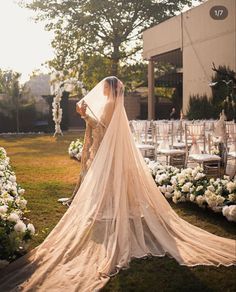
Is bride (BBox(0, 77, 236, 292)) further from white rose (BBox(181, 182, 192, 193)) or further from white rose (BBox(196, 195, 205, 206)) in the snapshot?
white rose (BBox(181, 182, 192, 193))

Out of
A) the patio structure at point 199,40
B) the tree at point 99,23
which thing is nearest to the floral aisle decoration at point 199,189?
the patio structure at point 199,40

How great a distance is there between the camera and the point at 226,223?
518cm

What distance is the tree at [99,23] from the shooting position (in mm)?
28562

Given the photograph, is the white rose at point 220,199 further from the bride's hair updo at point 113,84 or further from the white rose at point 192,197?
the bride's hair updo at point 113,84

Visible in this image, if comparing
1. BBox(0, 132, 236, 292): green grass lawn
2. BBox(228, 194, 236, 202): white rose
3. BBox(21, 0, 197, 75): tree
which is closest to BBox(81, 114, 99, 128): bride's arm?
BBox(0, 132, 236, 292): green grass lawn

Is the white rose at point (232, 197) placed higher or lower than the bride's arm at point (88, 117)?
lower

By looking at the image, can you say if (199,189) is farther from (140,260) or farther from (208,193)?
(140,260)

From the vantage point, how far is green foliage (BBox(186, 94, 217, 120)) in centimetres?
1844

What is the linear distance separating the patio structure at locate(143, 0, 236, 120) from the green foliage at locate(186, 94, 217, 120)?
328 mm

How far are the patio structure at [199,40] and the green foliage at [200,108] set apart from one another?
0.33m

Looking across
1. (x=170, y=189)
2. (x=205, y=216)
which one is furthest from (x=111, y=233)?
(x=170, y=189)

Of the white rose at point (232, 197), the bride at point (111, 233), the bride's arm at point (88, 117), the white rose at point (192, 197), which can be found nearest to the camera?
the bride at point (111, 233)

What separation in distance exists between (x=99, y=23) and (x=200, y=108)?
1312 centimetres

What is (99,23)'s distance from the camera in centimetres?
2920
